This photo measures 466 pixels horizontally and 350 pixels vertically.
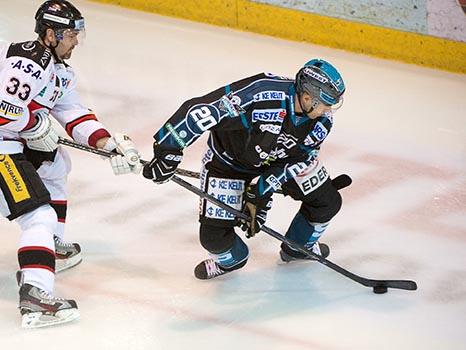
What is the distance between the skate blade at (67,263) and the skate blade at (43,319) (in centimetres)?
39

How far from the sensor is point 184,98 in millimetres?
5793

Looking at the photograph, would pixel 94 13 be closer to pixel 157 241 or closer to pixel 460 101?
pixel 460 101

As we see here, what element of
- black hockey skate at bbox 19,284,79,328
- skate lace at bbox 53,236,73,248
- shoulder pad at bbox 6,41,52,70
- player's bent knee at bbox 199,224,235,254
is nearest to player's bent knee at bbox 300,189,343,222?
player's bent knee at bbox 199,224,235,254

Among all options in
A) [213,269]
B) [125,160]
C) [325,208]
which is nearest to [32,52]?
[125,160]

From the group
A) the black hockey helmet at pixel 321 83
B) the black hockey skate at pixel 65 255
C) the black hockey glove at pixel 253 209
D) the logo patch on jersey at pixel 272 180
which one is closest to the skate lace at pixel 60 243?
the black hockey skate at pixel 65 255

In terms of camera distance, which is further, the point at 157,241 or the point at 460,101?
the point at 460,101

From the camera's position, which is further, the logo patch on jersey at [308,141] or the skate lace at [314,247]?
the skate lace at [314,247]

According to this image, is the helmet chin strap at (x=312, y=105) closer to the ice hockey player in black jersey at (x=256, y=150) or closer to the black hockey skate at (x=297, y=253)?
the ice hockey player in black jersey at (x=256, y=150)

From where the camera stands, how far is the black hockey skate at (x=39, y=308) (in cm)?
362

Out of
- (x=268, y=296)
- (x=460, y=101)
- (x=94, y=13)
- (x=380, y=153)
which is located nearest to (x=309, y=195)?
(x=268, y=296)

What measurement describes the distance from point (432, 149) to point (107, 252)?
182cm

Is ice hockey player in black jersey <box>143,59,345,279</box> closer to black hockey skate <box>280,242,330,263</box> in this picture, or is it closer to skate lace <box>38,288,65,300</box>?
black hockey skate <box>280,242,330,263</box>

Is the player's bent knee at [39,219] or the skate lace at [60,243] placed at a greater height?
the player's bent knee at [39,219]

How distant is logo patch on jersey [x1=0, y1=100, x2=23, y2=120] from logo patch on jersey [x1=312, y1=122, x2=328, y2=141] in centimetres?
96
